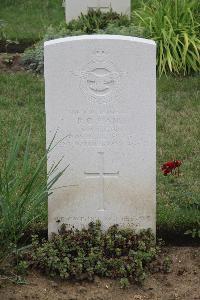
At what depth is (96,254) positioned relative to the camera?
4988 mm

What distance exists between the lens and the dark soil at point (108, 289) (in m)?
4.81

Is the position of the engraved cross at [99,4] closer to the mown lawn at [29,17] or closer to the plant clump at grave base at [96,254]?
the mown lawn at [29,17]

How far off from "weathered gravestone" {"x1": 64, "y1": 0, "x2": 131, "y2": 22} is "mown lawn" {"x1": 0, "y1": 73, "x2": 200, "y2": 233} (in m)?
1.77

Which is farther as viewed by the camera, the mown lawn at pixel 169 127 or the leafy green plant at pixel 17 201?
the mown lawn at pixel 169 127

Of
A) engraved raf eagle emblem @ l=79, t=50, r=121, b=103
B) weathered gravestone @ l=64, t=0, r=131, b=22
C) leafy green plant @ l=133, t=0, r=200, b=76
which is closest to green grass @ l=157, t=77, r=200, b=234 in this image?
leafy green plant @ l=133, t=0, r=200, b=76

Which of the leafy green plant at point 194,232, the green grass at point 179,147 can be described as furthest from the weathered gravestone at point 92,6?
the leafy green plant at point 194,232

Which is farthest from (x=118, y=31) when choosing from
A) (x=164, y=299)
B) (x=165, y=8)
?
(x=164, y=299)

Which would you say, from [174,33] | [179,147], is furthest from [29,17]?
[179,147]

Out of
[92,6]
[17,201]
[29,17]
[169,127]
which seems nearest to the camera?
[17,201]

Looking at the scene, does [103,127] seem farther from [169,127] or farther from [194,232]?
[169,127]

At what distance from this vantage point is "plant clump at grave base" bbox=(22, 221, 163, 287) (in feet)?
16.2

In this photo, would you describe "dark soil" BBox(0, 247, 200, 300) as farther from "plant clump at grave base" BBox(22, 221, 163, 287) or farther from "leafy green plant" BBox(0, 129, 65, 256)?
"leafy green plant" BBox(0, 129, 65, 256)

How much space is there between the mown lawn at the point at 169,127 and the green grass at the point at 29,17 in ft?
6.52

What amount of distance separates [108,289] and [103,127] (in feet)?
3.13
